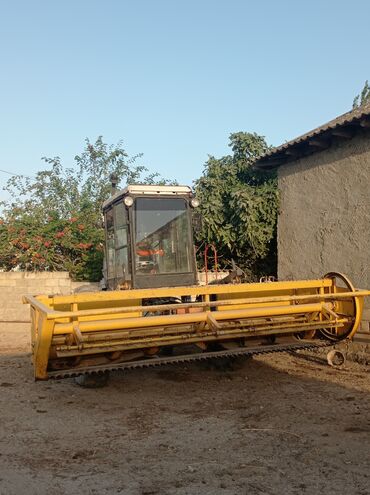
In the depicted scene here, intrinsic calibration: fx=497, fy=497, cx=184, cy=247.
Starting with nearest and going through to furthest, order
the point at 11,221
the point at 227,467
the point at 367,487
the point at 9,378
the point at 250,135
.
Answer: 1. the point at 367,487
2. the point at 227,467
3. the point at 9,378
4. the point at 250,135
5. the point at 11,221

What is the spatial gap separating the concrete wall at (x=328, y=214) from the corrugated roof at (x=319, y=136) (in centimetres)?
14

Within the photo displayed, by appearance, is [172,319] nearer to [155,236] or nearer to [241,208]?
[155,236]

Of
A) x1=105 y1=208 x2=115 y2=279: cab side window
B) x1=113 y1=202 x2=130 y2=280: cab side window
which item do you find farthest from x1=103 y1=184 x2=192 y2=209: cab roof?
x1=105 y1=208 x2=115 y2=279: cab side window

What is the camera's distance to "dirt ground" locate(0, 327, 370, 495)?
3359 mm

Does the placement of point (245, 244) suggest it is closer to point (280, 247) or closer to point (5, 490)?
point (280, 247)

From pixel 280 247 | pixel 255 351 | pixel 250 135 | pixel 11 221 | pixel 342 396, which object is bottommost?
pixel 342 396

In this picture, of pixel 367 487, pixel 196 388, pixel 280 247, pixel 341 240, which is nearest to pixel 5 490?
pixel 367 487

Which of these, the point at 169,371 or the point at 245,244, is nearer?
the point at 169,371

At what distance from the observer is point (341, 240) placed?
329 inches

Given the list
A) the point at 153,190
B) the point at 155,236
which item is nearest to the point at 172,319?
the point at 155,236

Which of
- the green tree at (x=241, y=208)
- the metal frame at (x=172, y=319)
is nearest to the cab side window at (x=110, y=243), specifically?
the metal frame at (x=172, y=319)

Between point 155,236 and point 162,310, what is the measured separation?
5.55ft

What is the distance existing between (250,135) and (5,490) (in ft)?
33.6

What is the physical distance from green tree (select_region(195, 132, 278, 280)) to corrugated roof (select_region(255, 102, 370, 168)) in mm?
588
